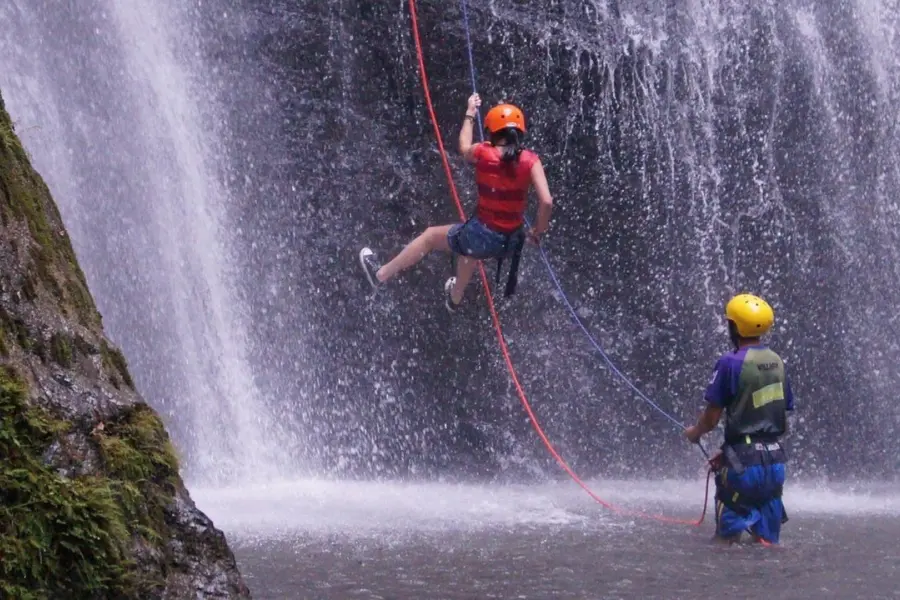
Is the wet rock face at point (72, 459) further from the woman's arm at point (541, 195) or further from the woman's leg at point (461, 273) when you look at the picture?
the woman's leg at point (461, 273)

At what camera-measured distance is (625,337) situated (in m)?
12.8

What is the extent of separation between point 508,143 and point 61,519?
5.23 meters

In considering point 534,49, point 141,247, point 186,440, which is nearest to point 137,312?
point 141,247

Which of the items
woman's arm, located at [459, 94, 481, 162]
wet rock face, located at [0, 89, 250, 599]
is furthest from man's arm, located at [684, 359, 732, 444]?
wet rock face, located at [0, 89, 250, 599]

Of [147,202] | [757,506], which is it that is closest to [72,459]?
[757,506]

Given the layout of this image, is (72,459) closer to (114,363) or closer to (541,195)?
(114,363)

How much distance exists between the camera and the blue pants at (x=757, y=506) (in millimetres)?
6555

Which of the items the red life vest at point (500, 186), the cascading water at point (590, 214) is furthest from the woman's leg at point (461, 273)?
the cascading water at point (590, 214)

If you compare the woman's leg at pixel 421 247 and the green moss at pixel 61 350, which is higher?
the woman's leg at pixel 421 247

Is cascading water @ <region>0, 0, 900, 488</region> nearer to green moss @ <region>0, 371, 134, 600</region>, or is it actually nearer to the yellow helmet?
the yellow helmet

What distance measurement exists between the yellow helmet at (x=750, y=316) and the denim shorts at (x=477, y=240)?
1961 millimetres

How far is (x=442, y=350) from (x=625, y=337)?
7.27 ft

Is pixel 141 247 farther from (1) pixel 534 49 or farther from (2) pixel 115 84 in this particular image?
(1) pixel 534 49

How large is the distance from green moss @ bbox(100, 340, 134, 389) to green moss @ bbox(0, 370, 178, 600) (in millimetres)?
336
